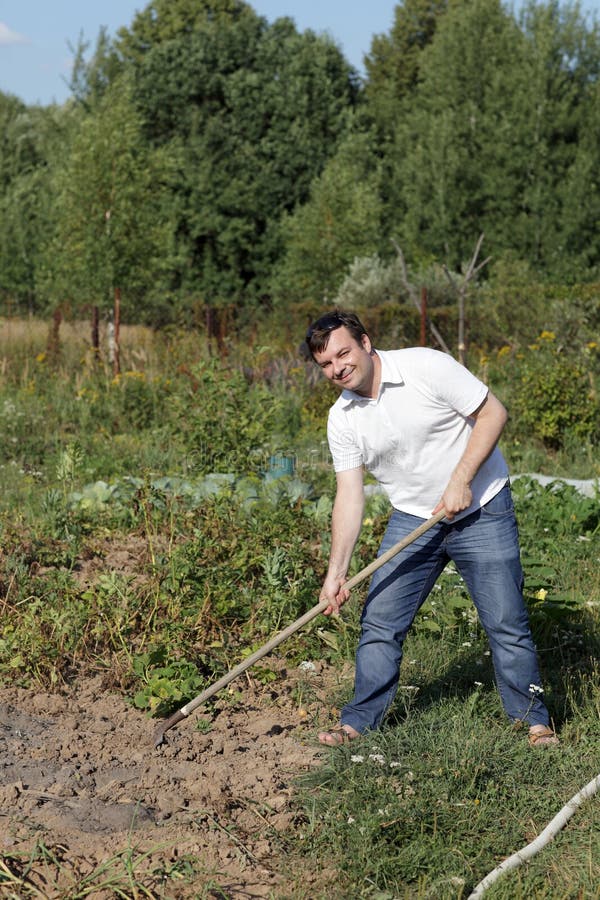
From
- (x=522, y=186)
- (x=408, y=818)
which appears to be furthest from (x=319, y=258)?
(x=408, y=818)

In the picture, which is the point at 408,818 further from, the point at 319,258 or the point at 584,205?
the point at 584,205

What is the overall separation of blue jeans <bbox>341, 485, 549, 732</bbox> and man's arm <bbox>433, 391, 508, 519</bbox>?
0.67 ft

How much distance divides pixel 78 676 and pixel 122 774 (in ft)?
2.87

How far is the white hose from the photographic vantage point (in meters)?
2.86

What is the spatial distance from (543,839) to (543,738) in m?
0.68

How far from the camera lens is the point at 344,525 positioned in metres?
3.76

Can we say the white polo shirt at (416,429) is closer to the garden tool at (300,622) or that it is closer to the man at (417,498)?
the man at (417,498)

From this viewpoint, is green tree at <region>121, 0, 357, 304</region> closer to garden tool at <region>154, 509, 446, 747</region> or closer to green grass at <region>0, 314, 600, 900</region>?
green grass at <region>0, 314, 600, 900</region>

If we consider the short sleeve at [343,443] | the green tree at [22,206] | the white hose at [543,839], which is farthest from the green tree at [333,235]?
the white hose at [543,839]

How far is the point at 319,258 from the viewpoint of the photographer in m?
24.2

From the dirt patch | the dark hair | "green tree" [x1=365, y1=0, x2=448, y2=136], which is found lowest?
the dirt patch

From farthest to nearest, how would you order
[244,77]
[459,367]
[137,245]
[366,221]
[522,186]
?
[244,77] → [522,186] → [366,221] → [137,245] → [459,367]

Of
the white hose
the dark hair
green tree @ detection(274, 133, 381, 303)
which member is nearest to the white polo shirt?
the dark hair

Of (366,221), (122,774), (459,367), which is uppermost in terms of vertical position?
(366,221)
